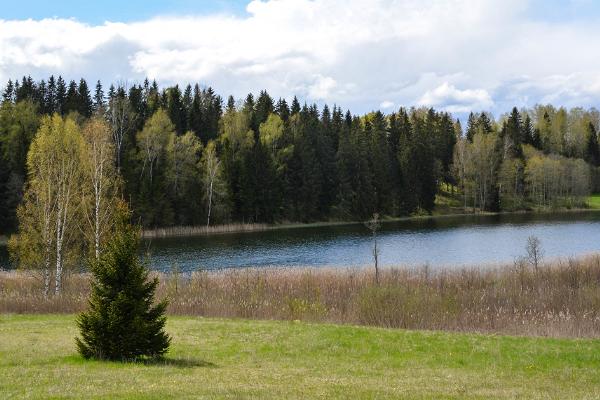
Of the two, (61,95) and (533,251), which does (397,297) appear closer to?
(533,251)

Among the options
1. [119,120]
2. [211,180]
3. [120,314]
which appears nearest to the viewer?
[120,314]

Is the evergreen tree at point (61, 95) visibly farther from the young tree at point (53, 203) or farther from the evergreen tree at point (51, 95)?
the young tree at point (53, 203)

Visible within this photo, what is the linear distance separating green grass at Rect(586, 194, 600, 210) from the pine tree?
108 m

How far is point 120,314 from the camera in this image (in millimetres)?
13273

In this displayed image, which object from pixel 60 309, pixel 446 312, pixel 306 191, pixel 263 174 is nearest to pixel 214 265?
pixel 60 309

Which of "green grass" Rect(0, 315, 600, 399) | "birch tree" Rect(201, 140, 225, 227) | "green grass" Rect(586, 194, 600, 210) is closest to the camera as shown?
"green grass" Rect(0, 315, 600, 399)

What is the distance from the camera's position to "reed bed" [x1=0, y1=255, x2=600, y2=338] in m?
21.4

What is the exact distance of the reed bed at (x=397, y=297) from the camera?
21.4m

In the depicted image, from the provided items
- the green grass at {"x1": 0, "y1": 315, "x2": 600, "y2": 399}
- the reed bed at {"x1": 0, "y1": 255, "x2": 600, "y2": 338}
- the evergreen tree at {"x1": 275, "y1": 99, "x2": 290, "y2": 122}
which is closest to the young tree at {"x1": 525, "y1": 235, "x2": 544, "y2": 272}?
the reed bed at {"x1": 0, "y1": 255, "x2": 600, "y2": 338}

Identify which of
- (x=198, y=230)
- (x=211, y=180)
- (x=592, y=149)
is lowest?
→ (x=198, y=230)

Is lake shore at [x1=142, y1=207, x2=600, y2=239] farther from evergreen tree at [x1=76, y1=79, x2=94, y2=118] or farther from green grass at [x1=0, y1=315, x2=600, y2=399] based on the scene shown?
green grass at [x1=0, y1=315, x2=600, y2=399]

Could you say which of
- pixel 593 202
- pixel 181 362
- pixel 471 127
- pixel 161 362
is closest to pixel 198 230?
pixel 181 362

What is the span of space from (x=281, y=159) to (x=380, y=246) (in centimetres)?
4141

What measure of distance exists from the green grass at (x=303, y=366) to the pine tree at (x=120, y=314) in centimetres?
47
